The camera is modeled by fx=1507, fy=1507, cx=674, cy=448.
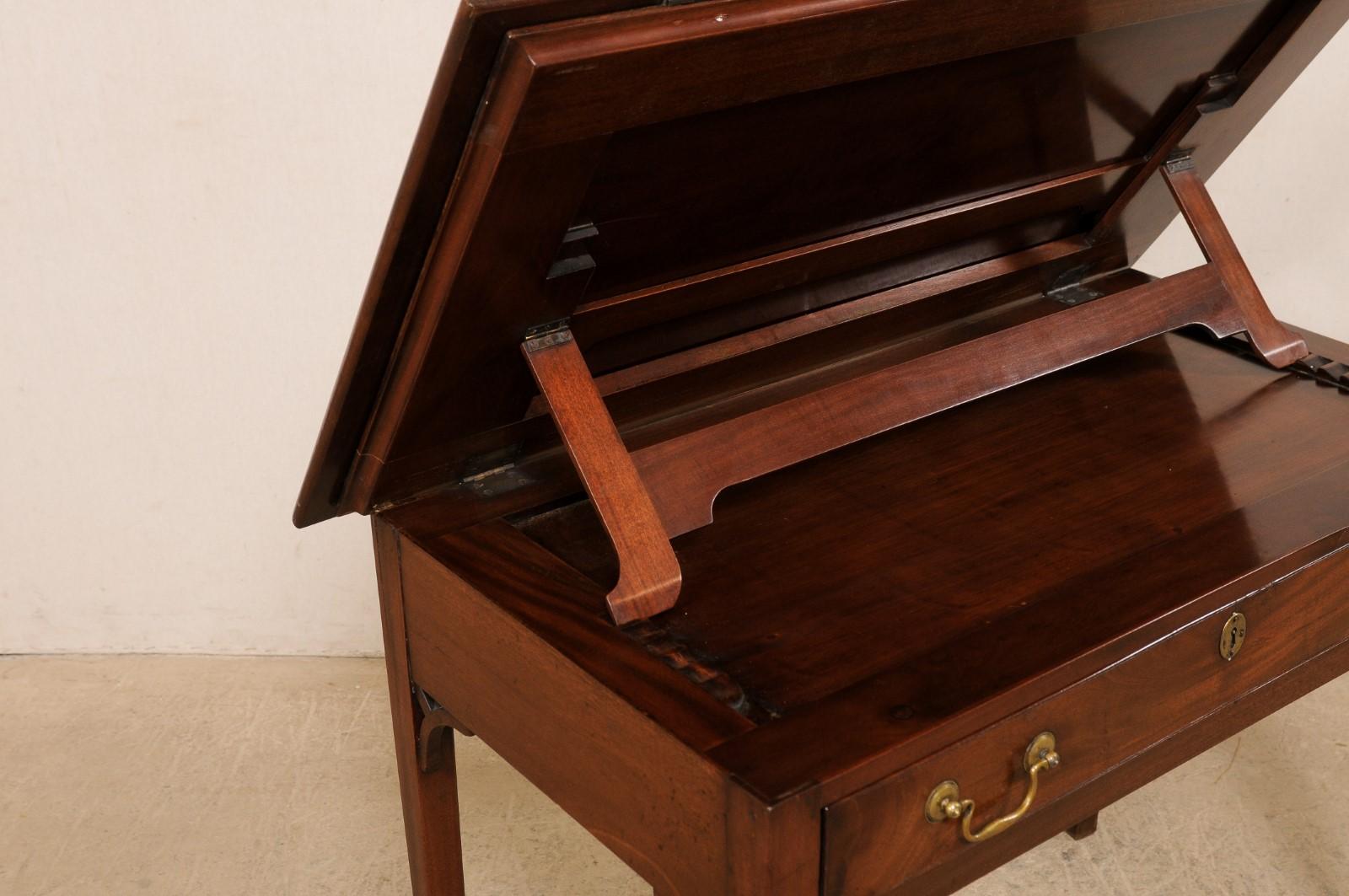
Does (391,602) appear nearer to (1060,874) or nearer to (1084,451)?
(1084,451)

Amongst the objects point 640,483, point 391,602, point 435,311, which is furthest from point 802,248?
point 391,602

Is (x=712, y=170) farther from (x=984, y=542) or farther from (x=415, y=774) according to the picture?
(x=415, y=774)

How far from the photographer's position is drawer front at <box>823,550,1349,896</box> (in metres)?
1.35

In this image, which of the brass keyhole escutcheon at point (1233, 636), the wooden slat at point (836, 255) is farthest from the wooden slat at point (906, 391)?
the brass keyhole escutcheon at point (1233, 636)

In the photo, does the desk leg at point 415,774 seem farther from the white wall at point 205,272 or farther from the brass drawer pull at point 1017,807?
the white wall at point 205,272

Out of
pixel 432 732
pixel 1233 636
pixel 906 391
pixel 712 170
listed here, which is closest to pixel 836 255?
pixel 906 391

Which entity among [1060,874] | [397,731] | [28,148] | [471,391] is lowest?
[1060,874]

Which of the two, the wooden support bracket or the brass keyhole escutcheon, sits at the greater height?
the wooden support bracket

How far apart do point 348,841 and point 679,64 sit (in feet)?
6.00

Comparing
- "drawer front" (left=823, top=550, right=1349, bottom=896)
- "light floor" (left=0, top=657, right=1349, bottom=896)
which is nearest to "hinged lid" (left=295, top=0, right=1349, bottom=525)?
"drawer front" (left=823, top=550, right=1349, bottom=896)

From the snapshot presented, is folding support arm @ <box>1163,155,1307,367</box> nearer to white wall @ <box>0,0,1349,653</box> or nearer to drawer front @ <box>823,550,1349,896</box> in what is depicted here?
drawer front @ <box>823,550,1349,896</box>

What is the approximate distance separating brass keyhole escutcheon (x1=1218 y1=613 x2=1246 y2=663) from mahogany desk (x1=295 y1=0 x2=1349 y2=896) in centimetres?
1

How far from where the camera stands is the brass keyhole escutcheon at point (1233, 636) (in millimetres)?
1589

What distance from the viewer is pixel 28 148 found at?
Result: 287cm
